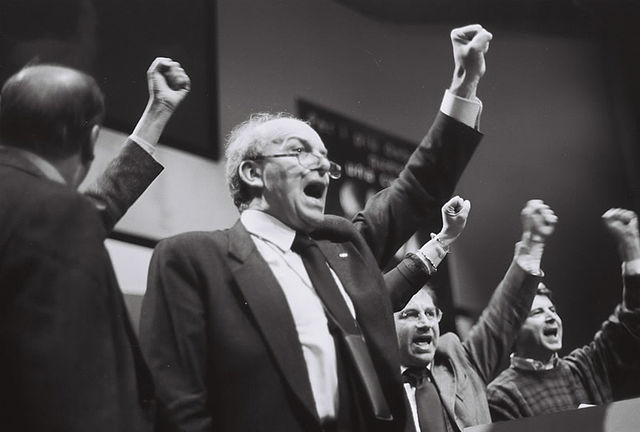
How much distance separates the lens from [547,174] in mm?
2564

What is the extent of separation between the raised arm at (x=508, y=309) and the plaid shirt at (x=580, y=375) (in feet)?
0.26

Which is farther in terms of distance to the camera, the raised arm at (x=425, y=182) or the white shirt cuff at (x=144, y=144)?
the raised arm at (x=425, y=182)

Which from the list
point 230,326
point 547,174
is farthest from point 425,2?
point 230,326

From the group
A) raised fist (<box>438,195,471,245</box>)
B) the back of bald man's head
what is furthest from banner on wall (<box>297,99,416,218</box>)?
the back of bald man's head

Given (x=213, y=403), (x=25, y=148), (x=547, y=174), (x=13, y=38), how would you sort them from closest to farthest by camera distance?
(x=25, y=148) < (x=213, y=403) < (x=13, y=38) < (x=547, y=174)

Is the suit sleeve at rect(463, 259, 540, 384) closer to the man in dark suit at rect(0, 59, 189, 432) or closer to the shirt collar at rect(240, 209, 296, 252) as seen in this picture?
the shirt collar at rect(240, 209, 296, 252)

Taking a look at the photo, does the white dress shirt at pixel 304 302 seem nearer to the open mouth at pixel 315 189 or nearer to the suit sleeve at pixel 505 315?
the open mouth at pixel 315 189

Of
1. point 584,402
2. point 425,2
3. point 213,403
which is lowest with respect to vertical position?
point 584,402

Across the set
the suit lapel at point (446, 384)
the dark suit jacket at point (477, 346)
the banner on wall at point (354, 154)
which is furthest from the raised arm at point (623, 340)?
the banner on wall at point (354, 154)

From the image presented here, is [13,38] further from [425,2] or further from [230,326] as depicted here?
[425,2]

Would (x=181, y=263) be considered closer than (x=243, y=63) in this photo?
Yes

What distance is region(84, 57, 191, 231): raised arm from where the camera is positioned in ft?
5.38

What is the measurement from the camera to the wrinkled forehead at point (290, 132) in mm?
1716

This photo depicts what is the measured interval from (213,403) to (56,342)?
0.45 metres
